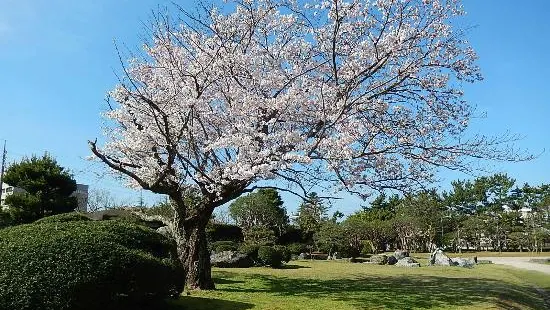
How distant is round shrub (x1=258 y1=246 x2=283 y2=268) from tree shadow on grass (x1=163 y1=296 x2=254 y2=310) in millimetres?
12073

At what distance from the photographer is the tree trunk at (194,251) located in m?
11.6

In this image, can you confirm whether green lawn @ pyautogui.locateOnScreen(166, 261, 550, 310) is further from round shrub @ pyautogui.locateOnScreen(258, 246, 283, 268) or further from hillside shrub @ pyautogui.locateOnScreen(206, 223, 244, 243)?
hillside shrub @ pyautogui.locateOnScreen(206, 223, 244, 243)

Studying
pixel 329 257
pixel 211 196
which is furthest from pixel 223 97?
pixel 329 257

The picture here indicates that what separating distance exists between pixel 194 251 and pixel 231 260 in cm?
999

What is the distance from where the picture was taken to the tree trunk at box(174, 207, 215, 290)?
11.6m

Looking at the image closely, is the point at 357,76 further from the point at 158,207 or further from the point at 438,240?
the point at 438,240

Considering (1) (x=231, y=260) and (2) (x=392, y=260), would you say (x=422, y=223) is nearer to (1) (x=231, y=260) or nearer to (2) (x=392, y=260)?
(2) (x=392, y=260)

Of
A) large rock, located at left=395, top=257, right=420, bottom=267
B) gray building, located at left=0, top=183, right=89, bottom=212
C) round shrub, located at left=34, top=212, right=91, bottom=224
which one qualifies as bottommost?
large rock, located at left=395, top=257, right=420, bottom=267

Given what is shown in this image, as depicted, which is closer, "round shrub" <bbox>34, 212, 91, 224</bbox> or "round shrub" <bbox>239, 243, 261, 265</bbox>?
"round shrub" <bbox>34, 212, 91, 224</bbox>

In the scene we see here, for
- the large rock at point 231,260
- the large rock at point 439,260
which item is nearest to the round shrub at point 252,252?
the large rock at point 231,260

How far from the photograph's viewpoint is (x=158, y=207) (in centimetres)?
2686

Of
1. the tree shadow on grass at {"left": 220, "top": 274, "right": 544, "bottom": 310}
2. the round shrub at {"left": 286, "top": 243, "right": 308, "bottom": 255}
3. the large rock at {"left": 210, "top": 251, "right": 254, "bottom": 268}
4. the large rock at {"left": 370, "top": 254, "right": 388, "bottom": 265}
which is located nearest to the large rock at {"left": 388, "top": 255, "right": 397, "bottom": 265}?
the large rock at {"left": 370, "top": 254, "right": 388, "bottom": 265}

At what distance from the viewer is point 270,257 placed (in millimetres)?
21984

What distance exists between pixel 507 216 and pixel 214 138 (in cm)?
4840
